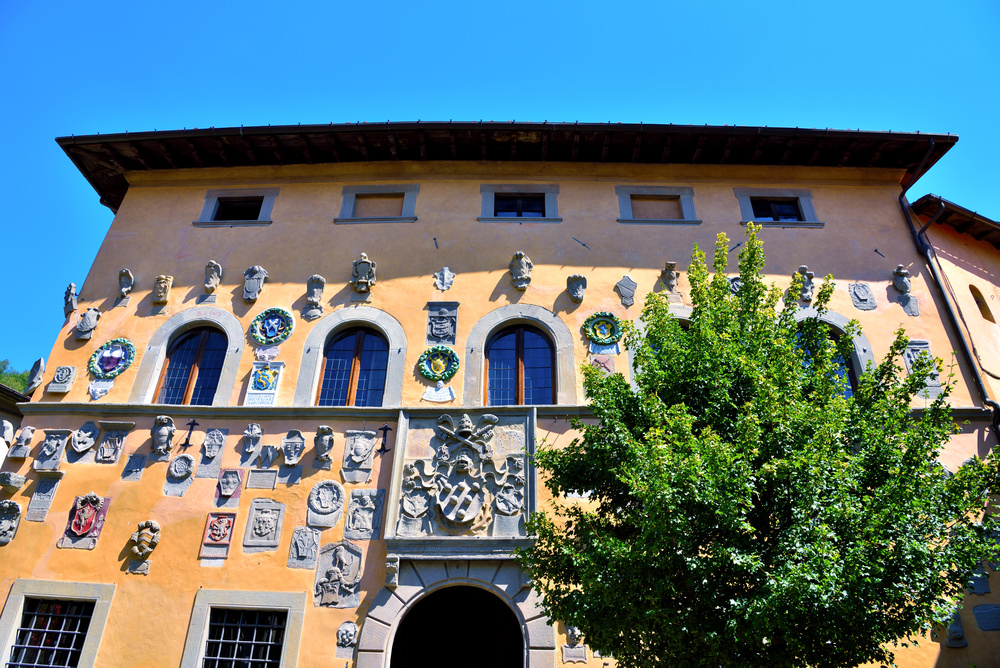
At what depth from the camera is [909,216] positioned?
12.6 metres

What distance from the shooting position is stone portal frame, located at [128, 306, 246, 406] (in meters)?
10.9

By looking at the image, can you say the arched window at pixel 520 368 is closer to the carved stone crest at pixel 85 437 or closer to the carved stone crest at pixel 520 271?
the carved stone crest at pixel 520 271

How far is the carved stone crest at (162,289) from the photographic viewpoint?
39.0ft

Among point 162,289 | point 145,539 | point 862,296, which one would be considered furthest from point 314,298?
point 862,296

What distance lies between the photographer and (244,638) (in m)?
9.08

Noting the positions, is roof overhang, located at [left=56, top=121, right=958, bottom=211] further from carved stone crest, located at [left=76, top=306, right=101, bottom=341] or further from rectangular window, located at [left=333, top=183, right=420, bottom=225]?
carved stone crest, located at [left=76, top=306, right=101, bottom=341]

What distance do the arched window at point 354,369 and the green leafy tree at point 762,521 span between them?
4.64m

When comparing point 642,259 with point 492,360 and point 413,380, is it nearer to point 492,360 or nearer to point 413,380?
point 492,360

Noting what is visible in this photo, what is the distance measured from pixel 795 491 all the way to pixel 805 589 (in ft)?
3.17

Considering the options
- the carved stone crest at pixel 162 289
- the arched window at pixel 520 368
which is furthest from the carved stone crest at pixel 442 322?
the carved stone crest at pixel 162 289

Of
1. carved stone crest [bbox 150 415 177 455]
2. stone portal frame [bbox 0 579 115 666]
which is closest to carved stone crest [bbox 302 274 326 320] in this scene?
carved stone crest [bbox 150 415 177 455]

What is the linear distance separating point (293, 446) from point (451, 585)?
3245 millimetres

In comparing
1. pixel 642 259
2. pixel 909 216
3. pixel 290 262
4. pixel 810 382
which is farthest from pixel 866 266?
pixel 290 262

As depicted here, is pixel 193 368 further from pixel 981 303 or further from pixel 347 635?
pixel 981 303
